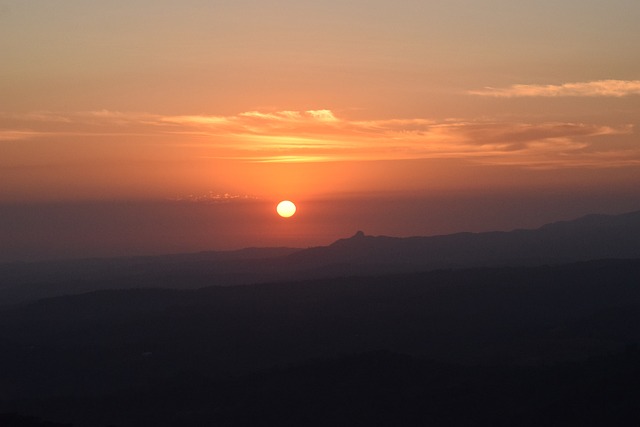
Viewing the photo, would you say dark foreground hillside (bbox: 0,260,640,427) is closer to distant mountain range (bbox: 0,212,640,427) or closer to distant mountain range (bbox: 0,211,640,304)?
distant mountain range (bbox: 0,212,640,427)

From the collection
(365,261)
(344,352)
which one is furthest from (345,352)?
(365,261)

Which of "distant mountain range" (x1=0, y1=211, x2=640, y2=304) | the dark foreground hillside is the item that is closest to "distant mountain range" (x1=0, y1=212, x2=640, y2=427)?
the dark foreground hillside

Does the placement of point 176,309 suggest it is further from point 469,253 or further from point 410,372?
point 469,253

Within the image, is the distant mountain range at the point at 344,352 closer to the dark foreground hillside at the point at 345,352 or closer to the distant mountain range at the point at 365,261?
the dark foreground hillside at the point at 345,352

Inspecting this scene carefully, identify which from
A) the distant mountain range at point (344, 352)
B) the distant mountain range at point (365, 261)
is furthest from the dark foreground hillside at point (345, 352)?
the distant mountain range at point (365, 261)

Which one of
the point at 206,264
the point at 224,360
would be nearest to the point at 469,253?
the point at 206,264

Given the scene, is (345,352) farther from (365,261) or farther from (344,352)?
(365,261)
